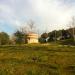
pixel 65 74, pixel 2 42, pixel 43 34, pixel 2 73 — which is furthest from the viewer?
pixel 43 34

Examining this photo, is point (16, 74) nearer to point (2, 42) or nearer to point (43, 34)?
point (2, 42)

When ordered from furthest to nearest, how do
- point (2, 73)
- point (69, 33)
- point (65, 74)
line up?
point (69, 33) → point (65, 74) → point (2, 73)

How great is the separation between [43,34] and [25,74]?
9227 cm

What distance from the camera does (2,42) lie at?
3162 inches

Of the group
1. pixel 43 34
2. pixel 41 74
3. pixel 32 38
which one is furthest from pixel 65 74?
pixel 43 34

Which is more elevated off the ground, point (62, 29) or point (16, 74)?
point (62, 29)

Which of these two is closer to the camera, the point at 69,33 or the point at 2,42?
the point at 2,42

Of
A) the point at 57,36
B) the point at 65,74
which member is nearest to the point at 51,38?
the point at 57,36

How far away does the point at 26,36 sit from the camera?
82750 millimetres

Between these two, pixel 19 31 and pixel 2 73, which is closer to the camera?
pixel 2 73

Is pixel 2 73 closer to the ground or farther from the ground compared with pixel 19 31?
closer to the ground

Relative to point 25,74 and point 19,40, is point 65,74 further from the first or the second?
point 19,40

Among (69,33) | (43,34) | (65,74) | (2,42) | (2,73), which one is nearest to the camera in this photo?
(2,73)

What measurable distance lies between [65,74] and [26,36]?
69841 millimetres
